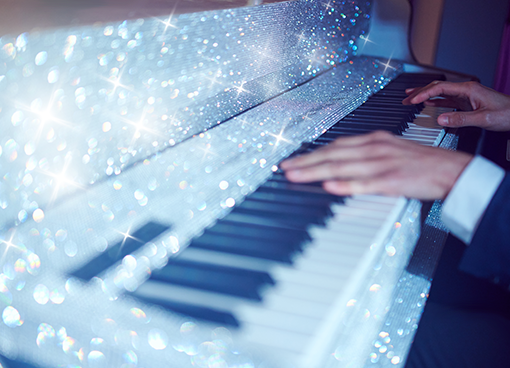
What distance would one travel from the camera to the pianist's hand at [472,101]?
1242mm

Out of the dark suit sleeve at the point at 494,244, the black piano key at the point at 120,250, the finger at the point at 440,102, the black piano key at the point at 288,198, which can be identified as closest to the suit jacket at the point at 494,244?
the dark suit sleeve at the point at 494,244

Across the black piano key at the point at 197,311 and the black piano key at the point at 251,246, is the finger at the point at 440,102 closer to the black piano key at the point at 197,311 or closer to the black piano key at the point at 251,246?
the black piano key at the point at 251,246

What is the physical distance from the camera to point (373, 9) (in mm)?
1812

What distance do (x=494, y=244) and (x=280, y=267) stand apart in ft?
1.22

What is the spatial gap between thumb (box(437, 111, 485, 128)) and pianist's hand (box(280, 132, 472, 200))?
457 millimetres

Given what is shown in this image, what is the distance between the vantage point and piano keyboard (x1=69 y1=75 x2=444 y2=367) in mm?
415

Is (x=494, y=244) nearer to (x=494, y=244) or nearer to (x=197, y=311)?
(x=494, y=244)

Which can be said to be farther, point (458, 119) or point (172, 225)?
point (458, 119)

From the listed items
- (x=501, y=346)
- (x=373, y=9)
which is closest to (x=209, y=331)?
(x=501, y=346)

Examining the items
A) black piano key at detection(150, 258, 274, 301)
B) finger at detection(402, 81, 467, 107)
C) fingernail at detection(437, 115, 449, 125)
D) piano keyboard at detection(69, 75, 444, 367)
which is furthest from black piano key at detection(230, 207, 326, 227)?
finger at detection(402, 81, 467, 107)

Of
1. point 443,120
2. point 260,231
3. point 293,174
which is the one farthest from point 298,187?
point 443,120

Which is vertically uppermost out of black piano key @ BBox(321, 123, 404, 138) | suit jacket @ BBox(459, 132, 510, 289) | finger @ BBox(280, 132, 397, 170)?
finger @ BBox(280, 132, 397, 170)

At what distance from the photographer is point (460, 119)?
1.17 metres

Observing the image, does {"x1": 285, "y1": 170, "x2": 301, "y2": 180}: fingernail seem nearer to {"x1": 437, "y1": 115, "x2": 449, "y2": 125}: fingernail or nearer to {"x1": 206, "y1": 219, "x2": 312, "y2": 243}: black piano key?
{"x1": 206, "y1": 219, "x2": 312, "y2": 243}: black piano key
